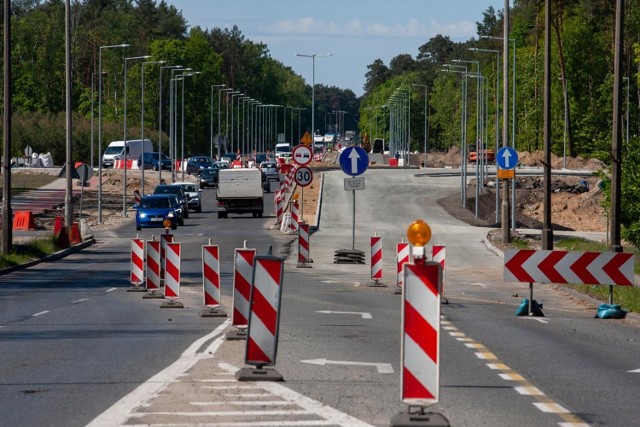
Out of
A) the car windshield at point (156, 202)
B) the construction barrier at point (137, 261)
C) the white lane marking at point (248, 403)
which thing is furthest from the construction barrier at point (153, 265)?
the car windshield at point (156, 202)

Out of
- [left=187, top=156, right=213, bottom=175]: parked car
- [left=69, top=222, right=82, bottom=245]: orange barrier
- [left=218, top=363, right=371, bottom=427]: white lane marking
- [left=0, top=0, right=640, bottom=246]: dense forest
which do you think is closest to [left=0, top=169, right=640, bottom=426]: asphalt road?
[left=218, top=363, right=371, bottom=427]: white lane marking

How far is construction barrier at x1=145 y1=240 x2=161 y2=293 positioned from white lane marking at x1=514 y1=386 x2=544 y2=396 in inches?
512

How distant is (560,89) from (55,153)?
4676 centimetres

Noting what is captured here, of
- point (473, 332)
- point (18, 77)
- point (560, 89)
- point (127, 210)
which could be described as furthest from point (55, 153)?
point (473, 332)

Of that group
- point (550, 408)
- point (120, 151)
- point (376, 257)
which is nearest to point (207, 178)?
point (120, 151)

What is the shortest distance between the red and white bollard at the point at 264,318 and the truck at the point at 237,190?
181 feet

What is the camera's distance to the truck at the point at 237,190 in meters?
68.9

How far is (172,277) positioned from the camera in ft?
78.4

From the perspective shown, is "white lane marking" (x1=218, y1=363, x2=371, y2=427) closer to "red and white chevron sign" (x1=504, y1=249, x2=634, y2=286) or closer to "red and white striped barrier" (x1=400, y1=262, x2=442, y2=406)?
"red and white striped barrier" (x1=400, y1=262, x2=442, y2=406)

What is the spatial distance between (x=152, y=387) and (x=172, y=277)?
10835mm

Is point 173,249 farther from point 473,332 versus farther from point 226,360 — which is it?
point 226,360

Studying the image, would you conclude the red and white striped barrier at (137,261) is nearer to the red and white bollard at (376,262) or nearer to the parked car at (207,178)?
the red and white bollard at (376,262)

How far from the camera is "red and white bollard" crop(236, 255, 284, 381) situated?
13609 mm

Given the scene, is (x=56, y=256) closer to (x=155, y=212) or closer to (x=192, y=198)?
(x=155, y=212)
